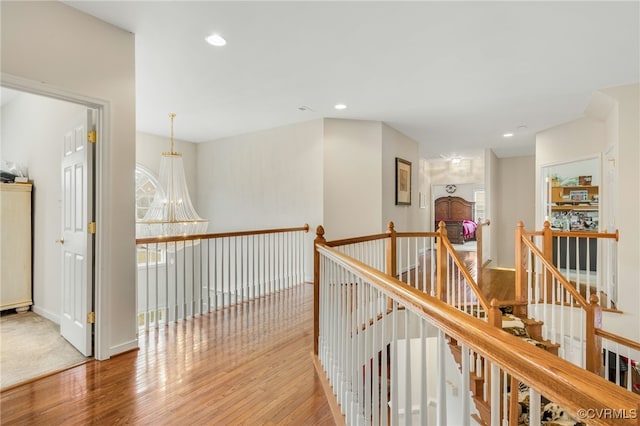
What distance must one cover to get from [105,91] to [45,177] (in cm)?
192

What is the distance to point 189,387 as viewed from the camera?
221 centimetres

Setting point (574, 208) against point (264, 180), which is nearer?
point (264, 180)

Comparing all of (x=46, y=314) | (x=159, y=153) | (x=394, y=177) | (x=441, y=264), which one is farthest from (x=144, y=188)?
(x=441, y=264)

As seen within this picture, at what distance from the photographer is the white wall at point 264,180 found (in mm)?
5348

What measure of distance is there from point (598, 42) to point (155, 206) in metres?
5.17

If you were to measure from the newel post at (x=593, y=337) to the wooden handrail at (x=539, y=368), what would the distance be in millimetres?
3082

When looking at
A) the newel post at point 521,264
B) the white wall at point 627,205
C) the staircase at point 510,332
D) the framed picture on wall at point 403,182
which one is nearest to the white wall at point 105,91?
the staircase at point 510,332

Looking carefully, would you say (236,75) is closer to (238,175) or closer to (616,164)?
(238,175)

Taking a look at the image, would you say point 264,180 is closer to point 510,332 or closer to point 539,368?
point 510,332

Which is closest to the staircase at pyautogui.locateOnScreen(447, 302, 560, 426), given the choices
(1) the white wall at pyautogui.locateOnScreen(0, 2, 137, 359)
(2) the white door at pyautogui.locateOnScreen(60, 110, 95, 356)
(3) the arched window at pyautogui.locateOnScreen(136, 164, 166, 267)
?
(1) the white wall at pyautogui.locateOnScreen(0, 2, 137, 359)

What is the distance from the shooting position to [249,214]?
20.4ft

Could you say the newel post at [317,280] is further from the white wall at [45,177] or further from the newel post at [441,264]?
the white wall at [45,177]

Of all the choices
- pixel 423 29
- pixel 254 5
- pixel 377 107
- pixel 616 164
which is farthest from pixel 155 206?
pixel 616 164

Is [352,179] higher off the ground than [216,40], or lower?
lower
